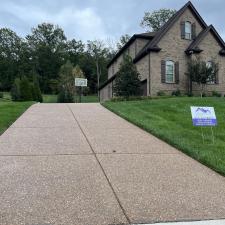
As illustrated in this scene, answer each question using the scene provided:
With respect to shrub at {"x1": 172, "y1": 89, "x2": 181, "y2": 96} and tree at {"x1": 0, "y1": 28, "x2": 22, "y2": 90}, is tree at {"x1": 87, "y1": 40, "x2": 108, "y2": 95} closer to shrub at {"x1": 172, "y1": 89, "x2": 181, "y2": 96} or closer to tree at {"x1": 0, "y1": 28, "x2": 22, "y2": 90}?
tree at {"x1": 0, "y1": 28, "x2": 22, "y2": 90}

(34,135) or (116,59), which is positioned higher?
(116,59)

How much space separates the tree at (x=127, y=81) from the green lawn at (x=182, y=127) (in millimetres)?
7109

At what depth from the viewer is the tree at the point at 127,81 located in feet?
87.3

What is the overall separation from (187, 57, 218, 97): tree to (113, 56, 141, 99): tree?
4963 millimetres

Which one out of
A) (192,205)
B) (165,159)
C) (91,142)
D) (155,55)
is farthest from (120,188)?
(155,55)

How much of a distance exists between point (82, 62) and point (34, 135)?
71858 mm

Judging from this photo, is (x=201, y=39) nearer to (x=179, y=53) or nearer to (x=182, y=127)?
(x=179, y=53)

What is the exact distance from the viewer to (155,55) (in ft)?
97.8

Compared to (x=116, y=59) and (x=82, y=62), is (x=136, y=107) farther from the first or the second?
(x=82, y=62)

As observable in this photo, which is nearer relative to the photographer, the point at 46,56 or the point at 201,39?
the point at 201,39

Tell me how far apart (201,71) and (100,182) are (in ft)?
79.1

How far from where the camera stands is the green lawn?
8.56 meters

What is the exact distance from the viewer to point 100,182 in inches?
Answer: 245

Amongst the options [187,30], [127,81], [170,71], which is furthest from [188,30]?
[127,81]
